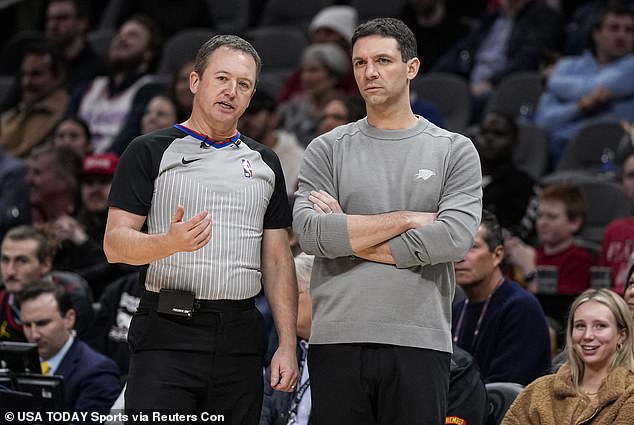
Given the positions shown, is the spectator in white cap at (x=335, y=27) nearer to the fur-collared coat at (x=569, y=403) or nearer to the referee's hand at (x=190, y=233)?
the fur-collared coat at (x=569, y=403)

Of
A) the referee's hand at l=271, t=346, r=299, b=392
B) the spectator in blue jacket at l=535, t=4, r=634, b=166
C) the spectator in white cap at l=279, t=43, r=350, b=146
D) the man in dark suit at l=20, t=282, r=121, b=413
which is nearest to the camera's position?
the referee's hand at l=271, t=346, r=299, b=392

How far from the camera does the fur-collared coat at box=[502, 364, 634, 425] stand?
428cm

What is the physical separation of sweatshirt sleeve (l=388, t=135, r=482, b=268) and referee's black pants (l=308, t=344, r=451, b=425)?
0.26 meters

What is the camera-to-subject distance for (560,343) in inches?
225

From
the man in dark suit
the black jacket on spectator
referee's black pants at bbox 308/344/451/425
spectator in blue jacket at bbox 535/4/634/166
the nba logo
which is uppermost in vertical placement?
the black jacket on spectator

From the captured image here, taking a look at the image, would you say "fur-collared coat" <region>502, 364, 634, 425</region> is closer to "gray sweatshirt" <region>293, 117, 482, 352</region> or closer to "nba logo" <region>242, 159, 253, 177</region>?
"gray sweatshirt" <region>293, 117, 482, 352</region>

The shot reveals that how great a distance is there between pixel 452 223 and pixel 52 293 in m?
2.98

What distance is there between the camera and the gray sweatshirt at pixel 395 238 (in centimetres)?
340

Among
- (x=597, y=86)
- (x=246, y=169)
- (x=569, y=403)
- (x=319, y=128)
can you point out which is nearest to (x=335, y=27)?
(x=319, y=128)

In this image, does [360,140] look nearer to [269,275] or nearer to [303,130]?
[269,275]

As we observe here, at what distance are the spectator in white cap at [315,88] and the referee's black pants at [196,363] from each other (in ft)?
16.0

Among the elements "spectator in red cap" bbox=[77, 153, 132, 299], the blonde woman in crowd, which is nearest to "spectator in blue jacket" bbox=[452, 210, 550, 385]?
the blonde woman in crowd

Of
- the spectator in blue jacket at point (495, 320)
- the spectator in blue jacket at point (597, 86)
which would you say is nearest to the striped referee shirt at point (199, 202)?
the spectator in blue jacket at point (495, 320)

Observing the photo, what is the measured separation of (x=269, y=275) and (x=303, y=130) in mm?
4892
